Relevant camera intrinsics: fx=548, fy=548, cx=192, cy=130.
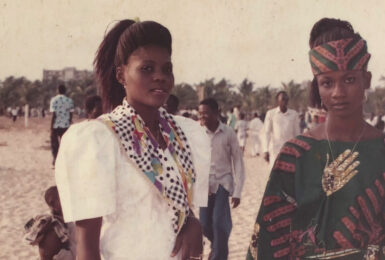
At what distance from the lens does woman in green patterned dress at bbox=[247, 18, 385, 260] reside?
2.57 metres

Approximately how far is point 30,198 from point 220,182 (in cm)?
585

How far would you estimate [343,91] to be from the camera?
2.59m

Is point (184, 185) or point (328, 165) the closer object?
point (184, 185)

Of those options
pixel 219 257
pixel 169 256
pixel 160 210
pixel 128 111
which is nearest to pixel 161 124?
pixel 128 111

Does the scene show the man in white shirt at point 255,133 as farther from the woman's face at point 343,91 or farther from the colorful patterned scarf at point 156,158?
the colorful patterned scarf at point 156,158

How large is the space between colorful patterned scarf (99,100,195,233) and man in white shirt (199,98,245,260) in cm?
350

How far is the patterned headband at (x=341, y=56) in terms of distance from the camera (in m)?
2.63

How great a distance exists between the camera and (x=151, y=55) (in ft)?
7.47

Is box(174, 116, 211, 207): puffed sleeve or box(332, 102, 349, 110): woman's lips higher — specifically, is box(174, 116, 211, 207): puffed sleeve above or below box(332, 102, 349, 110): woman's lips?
below

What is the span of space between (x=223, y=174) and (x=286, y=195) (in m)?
3.40

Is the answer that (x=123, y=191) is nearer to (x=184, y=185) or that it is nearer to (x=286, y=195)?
(x=184, y=185)

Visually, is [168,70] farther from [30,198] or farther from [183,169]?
[30,198]

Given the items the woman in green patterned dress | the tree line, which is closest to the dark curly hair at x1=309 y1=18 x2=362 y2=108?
the woman in green patterned dress

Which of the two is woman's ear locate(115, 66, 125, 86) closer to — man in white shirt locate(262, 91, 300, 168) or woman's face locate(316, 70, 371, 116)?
woman's face locate(316, 70, 371, 116)
